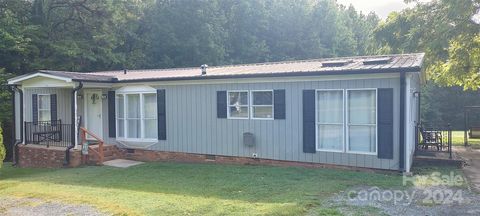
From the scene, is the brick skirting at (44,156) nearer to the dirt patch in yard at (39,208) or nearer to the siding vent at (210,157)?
the siding vent at (210,157)

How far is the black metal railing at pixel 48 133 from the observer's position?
47.5 feet

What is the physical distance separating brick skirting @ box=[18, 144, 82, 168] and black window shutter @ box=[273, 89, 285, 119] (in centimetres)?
631

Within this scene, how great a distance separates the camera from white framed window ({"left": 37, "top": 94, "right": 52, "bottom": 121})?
50.7 ft

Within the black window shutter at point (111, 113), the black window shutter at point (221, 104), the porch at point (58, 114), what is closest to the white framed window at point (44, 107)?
the porch at point (58, 114)

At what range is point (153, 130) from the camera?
13.5 meters

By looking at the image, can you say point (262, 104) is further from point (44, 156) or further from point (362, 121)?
point (44, 156)

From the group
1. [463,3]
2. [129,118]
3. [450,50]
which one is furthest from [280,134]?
[450,50]

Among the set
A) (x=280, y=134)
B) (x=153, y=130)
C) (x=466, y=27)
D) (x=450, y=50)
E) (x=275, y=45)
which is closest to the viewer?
(x=280, y=134)

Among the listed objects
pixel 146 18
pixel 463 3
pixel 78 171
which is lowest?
pixel 78 171

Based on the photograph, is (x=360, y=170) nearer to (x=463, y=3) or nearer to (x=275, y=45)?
(x=463, y=3)

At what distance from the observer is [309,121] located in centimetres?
1069

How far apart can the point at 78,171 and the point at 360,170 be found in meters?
7.62

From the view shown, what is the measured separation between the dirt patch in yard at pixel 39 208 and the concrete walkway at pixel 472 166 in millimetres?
7338

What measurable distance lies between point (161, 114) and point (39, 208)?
594cm
